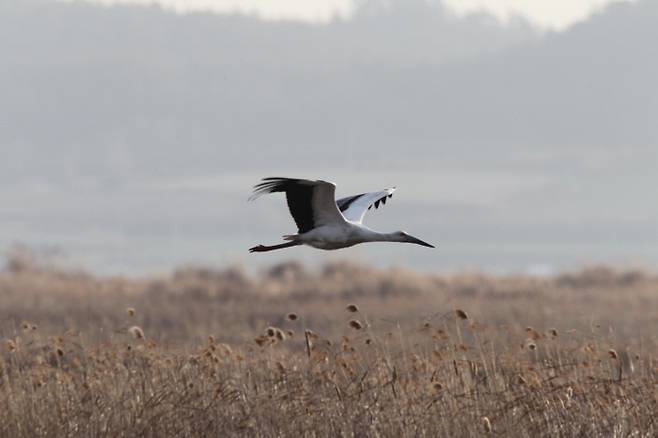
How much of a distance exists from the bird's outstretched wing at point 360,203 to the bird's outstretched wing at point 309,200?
585mm

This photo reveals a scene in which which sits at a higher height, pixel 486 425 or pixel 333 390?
pixel 333 390

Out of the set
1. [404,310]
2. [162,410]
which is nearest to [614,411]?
[162,410]

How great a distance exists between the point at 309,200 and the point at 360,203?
1319 millimetres

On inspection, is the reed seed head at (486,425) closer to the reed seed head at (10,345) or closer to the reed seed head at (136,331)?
the reed seed head at (136,331)

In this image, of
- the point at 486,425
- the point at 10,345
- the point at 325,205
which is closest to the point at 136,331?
the point at 10,345

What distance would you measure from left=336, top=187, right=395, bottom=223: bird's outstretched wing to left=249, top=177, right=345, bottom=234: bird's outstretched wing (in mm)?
585

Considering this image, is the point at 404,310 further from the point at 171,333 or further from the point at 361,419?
the point at 361,419

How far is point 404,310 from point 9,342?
58.0 feet

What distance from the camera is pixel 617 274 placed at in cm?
3425

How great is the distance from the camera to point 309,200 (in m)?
9.96

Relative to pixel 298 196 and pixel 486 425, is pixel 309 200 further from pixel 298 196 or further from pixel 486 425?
pixel 486 425

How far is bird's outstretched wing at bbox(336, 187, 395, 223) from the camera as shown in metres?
10.8

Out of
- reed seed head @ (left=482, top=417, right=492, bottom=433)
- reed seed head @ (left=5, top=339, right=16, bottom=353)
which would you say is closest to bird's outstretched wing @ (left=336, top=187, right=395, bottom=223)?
reed seed head @ (left=482, top=417, right=492, bottom=433)

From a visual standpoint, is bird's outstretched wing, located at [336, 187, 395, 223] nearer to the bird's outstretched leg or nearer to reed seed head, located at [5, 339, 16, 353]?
the bird's outstretched leg
